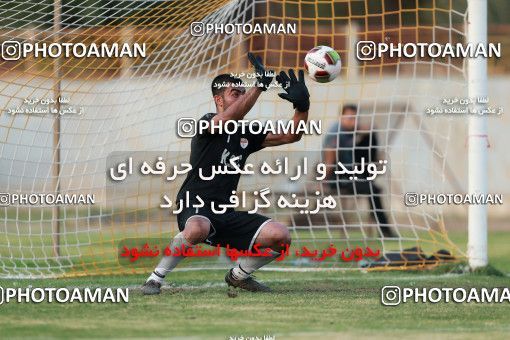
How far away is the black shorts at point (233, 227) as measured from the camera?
25.2 feet

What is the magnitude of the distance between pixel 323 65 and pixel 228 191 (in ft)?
3.72

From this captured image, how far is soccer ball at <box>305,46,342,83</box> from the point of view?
25.3 feet

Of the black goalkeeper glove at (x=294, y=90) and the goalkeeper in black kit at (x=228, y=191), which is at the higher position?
the black goalkeeper glove at (x=294, y=90)

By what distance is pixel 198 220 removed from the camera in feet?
24.8

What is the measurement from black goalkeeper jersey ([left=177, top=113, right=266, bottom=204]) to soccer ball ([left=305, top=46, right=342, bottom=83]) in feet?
2.40

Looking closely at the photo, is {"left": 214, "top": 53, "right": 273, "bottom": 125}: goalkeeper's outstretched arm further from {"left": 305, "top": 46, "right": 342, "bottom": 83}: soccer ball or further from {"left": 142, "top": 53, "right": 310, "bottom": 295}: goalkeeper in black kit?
{"left": 305, "top": 46, "right": 342, "bottom": 83}: soccer ball

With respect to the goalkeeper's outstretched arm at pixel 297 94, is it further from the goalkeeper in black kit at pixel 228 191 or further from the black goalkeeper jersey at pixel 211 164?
the black goalkeeper jersey at pixel 211 164

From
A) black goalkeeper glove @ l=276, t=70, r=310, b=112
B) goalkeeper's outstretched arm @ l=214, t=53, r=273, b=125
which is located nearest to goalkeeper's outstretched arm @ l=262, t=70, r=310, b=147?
black goalkeeper glove @ l=276, t=70, r=310, b=112

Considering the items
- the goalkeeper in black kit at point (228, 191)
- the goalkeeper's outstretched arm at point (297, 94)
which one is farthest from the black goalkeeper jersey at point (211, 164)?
the goalkeeper's outstretched arm at point (297, 94)

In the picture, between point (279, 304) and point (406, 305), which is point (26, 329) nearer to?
point (279, 304)

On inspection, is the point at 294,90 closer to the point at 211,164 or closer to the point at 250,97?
the point at 250,97

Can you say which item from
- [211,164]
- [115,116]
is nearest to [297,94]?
[211,164]

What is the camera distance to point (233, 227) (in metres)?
7.72

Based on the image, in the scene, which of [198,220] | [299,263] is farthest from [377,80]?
[198,220]
